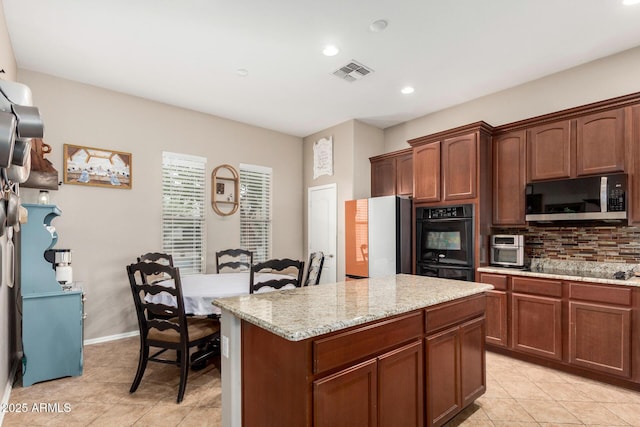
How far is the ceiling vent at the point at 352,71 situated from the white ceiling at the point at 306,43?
0.28 feet

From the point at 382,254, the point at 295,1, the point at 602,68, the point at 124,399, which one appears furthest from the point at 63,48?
the point at 602,68

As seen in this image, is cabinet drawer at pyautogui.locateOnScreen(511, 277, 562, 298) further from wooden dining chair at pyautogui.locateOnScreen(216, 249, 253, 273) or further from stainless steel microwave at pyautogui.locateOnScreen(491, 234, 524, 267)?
wooden dining chair at pyautogui.locateOnScreen(216, 249, 253, 273)

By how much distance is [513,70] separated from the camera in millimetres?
3461

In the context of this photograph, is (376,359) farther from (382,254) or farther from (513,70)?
(513,70)

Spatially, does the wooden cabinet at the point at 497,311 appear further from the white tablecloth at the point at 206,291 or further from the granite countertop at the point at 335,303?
the white tablecloth at the point at 206,291

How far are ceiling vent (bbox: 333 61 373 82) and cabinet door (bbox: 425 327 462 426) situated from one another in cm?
264

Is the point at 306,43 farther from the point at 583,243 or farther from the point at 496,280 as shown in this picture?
the point at 583,243

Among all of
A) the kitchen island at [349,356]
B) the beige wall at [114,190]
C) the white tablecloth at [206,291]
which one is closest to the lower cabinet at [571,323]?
the kitchen island at [349,356]

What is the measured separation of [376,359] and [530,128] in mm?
3146

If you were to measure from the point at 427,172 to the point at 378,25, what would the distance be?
75.5 inches

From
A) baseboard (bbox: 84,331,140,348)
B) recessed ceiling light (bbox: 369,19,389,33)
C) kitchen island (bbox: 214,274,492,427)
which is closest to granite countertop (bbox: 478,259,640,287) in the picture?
kitchen island (bbox: 214,274,492,427)

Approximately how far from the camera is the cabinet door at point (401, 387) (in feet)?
5.49

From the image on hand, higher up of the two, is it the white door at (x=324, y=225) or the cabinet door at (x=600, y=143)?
the cabinet door at (x=600, y=143)

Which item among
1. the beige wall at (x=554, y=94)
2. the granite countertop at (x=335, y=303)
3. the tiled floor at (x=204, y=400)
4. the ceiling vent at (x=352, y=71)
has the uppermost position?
the ceiling vent at (x=352, y=71)
